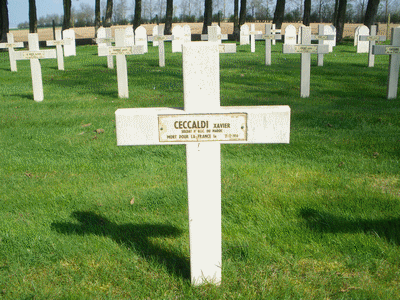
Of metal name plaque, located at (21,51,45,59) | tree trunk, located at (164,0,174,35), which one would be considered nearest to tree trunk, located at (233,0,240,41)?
tree trunk, located at (164,0,174,35)

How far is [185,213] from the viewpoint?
3795 mm

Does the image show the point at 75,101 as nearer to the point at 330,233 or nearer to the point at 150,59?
the point at 330,233

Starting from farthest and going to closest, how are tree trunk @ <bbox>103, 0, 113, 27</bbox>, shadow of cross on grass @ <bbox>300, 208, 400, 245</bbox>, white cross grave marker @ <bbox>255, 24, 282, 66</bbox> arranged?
tree trunk @ <bbox>103, 0, 113, 27</bbox> < white cross grave marker @ <bbox>255, 24, 282, 66</bbox> < shadow of cross on grass @ <bbox>300, 208, 400, 245</bbox>

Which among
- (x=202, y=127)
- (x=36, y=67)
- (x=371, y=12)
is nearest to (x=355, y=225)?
(x=202, y=127)

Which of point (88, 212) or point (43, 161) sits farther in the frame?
point (43, 161)

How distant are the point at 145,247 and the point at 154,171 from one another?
1.80 m

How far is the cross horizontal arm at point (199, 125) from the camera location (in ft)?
8.15

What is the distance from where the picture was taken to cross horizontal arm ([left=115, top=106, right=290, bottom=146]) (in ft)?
8.15

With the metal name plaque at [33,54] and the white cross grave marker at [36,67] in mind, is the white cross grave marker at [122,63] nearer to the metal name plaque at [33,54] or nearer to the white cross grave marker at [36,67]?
the white cross grave marker at [36,67]

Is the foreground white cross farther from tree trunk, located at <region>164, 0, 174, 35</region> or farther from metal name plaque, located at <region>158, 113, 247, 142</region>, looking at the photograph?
tree trunk, located at <region>164, 0, 174, 35</region>

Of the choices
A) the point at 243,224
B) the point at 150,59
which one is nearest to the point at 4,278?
the point at 243,224

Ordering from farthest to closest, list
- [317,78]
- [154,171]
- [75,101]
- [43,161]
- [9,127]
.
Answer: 1. [317,78]
2. [75,101]
3. [9,127]
4. [43,161]
5. [154,171]

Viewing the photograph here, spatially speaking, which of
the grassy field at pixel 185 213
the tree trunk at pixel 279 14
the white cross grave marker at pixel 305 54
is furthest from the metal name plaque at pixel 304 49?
the tree trunk at pixel 279 14

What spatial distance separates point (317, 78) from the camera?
12.2 metres
